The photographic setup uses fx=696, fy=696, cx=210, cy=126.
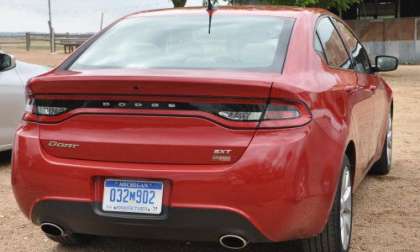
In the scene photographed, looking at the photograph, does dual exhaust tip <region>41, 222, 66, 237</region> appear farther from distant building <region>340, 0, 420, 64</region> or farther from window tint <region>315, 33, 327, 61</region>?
distant building <region>340, 0, 420, 64</region>

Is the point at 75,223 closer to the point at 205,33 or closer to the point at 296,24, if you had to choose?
the point at 205,33

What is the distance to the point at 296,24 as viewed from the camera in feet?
13.4

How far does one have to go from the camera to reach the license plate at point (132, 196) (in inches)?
134

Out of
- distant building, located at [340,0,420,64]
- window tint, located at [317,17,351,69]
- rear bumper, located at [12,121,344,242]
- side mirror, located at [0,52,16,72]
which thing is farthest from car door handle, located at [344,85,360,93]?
distant building, located at [340,0,420,64]

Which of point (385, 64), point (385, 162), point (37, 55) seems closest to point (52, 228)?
point (385, 64)

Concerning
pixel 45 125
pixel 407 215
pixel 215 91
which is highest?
pixel 215 91

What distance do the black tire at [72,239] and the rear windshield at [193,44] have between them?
1131mm

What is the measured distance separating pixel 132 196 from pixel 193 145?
410 millimetres

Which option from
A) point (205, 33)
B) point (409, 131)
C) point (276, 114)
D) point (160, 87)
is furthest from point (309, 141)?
point (409, 131)

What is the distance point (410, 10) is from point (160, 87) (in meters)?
24.1

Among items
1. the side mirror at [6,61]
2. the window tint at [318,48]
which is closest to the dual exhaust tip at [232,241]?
the window tint at [318,48]

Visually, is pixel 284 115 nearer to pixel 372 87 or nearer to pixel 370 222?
pixel 370 222

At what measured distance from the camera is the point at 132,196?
3457 mm

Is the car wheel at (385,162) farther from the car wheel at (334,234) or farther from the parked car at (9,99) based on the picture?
the parked car at (9,99)
